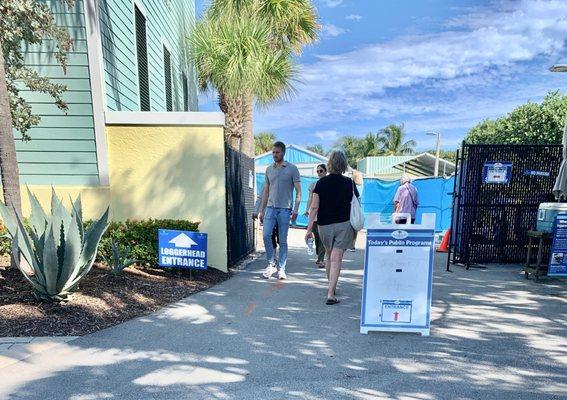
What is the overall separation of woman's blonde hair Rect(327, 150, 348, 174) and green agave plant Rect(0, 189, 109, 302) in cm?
287

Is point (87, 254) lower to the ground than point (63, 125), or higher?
lower

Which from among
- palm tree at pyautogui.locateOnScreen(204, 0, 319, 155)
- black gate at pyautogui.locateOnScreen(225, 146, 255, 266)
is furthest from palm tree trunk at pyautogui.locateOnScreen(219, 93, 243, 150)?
black gate at pyautogui.locateOnScreen(225, 146, 255, 266)

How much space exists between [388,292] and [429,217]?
0.86m

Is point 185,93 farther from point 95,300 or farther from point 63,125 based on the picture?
point 95,300

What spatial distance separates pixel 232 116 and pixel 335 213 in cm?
706

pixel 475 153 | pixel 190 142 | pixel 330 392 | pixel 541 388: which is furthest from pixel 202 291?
pixel 475 153

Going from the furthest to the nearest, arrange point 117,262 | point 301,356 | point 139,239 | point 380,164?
1. point 380,164
2. point 139,239
3. point 117,262
4. point 301,356

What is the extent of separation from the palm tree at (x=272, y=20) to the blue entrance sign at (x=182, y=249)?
5887mm

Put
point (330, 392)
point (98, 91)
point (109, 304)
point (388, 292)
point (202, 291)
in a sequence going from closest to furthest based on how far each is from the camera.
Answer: point (330, 392)
point (388, 292)
point (109, 304)
point (202, 291)
point (98, 91)

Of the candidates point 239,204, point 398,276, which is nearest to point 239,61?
point 239,204

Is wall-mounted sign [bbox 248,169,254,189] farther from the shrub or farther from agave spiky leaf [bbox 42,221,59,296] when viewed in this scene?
agave spiky leaf [bbox 42,221,59,296]

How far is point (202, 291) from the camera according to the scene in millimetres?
5270

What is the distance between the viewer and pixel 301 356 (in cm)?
330

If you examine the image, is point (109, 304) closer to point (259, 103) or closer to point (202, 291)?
point (202, 291)
